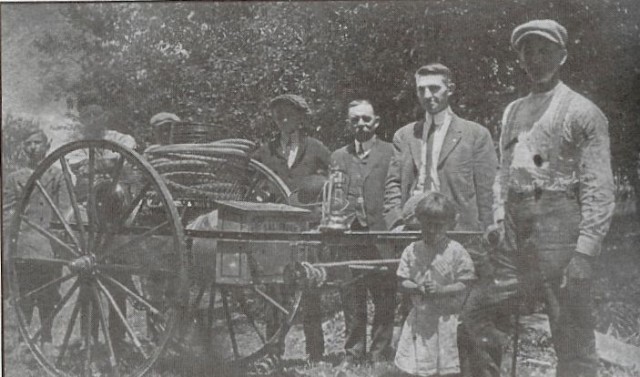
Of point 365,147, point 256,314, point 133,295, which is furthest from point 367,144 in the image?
point 133,295

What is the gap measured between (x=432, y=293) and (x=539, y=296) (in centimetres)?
60

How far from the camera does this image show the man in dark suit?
4.33 meters

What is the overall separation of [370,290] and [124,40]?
7.45ft

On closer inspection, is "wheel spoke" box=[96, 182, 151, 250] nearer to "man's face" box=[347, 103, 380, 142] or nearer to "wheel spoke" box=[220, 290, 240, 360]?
"wheel spoke" box=[220, 290, 240, 360]

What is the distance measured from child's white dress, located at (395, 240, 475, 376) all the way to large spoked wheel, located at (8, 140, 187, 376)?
4.19 feet

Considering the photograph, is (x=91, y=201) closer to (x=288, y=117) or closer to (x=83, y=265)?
(x=83, y=265)

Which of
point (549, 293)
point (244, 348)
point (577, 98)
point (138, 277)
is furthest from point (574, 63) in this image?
point (138, 277)

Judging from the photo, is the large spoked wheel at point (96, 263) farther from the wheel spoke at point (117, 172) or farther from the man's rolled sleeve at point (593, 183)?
the man's rolled sleeve at point (593, 183)

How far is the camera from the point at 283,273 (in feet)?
13.9

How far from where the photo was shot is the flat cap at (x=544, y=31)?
4.15 m

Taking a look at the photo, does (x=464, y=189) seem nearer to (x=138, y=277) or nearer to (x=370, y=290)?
(x=370, y=290)

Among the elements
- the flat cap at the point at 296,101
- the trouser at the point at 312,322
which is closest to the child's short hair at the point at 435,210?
the trouser at the point at 312,322

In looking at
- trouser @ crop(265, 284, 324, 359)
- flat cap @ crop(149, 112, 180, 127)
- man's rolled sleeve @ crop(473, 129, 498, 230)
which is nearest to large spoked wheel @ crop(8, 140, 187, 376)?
flat cap @ crop(149, 112, 180, 127)

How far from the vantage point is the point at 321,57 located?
182 inches
